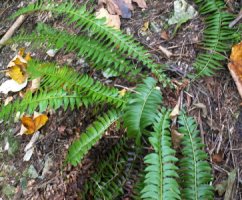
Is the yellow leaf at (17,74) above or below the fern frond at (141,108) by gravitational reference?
above

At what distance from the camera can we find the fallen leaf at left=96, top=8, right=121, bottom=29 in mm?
3227

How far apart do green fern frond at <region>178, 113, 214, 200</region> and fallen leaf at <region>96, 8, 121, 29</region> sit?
1.19 metres

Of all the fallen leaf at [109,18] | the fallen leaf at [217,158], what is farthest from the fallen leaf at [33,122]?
the fallen leaf at [217,158]

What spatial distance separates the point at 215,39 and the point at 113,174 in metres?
1.31

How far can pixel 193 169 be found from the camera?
239 cm

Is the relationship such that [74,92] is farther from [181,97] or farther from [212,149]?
[212,149]

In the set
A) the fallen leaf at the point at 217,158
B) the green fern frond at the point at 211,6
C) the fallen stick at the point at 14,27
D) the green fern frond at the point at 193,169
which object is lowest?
the fallen leaf at the point at 217,158

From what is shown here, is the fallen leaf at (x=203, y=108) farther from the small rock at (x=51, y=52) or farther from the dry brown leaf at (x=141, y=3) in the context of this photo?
the small rock at (x=51, y=52)

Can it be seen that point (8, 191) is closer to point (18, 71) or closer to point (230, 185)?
point (18, 71)

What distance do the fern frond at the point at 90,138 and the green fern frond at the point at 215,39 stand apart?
29.8 inches

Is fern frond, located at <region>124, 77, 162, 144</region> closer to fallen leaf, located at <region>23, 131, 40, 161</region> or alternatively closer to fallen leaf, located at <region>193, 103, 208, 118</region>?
fallen leaf, located at <region>193, 103, 208, 118</region>

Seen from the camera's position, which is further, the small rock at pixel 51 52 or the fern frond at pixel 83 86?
the small rock at pixel 51 52

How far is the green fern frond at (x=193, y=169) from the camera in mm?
2334

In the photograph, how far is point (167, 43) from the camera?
308cm
